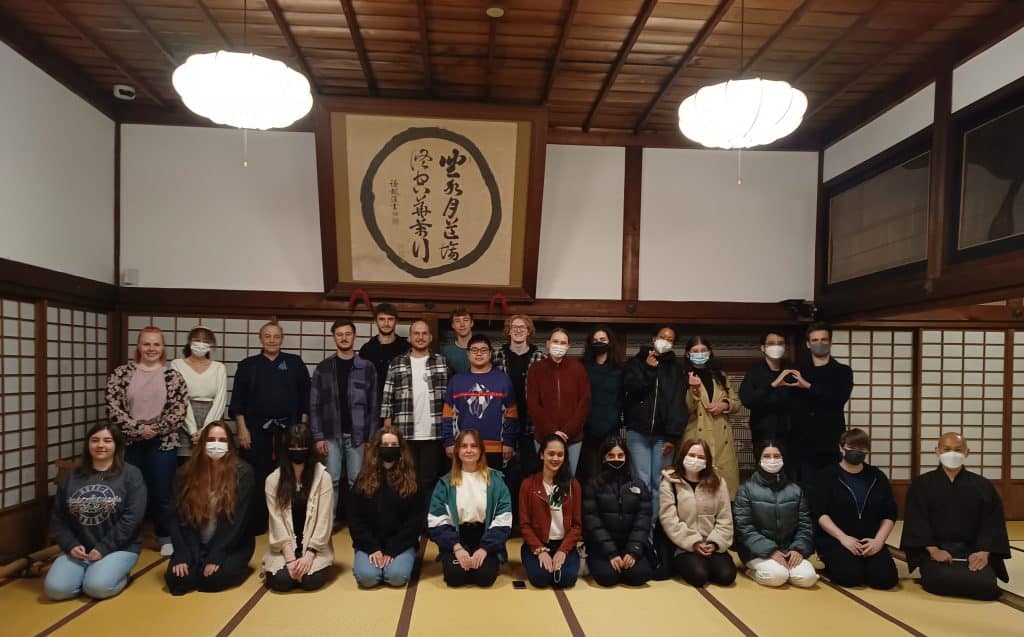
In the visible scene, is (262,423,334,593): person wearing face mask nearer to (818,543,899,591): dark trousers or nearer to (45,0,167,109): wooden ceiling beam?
(45,0,167,109): wooden ceiling beam

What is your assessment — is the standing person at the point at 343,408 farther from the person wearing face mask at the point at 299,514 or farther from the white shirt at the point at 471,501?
the white shirt at the point at 471,501

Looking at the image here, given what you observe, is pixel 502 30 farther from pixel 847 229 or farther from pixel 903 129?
pixel 847 229

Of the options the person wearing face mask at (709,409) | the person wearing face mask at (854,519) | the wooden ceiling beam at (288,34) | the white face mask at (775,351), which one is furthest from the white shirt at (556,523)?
the wooden ceiling beam at (288,34)

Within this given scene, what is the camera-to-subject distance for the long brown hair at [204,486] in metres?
3.85

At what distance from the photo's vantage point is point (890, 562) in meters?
4.04

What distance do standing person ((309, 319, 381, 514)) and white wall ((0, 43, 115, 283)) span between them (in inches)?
84.8

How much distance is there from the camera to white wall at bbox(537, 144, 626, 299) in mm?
6039

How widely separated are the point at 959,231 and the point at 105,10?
19.1 feet

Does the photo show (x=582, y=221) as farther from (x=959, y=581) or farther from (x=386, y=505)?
(x=959, y=581)

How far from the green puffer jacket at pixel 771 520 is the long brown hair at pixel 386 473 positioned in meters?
2.19

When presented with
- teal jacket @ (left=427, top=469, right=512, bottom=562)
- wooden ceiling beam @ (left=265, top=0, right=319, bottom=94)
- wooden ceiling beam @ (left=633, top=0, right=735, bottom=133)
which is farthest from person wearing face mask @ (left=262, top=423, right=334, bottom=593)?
wooden ceiling beam @ (left=633, top=0, right=735, bottom=133)

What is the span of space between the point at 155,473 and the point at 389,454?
1865 millimetres

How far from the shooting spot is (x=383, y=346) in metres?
5.21

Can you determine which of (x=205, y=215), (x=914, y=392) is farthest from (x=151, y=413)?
(x=914, y=392)
